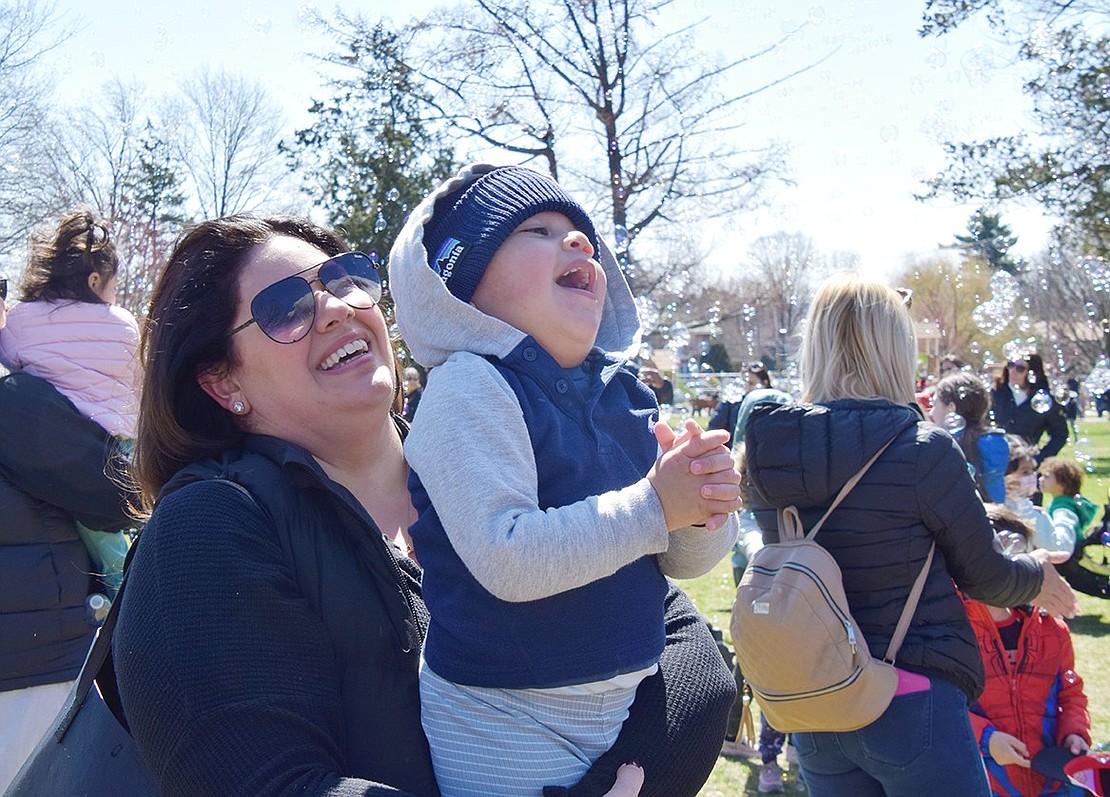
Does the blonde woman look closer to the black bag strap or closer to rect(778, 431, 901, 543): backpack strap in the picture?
rect(778, 431, 901, 543): backpack strap

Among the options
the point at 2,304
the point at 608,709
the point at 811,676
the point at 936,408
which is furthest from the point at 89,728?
the point at 936,408

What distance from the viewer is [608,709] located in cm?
147

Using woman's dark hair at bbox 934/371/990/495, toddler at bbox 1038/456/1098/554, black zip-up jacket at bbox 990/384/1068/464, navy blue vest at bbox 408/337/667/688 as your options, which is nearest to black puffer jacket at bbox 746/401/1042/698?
navy blue vest at bbox 408/337/667/688

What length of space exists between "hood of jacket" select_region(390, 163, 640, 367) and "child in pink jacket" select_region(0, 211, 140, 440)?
167cm

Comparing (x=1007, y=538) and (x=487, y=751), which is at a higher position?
(x=487, y=751)

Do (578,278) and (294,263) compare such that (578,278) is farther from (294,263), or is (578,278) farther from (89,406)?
(89,406)

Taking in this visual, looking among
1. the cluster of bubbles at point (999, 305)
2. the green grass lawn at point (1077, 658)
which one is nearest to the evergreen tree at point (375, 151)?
the green grass lawn at point (1077, 658)

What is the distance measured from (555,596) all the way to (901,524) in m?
1.73

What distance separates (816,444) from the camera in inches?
116

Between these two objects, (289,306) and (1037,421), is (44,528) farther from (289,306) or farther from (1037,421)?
(1037,421)

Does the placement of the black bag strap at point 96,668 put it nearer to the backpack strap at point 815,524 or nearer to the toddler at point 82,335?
the toddler at point 82,335

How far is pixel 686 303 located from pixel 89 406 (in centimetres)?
1153

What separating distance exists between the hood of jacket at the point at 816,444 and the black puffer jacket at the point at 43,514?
6.59ft

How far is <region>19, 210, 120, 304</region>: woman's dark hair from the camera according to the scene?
11.3 feet
